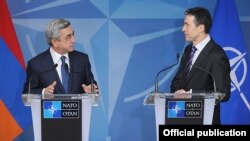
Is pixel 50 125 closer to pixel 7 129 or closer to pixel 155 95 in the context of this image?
pixel 155 95

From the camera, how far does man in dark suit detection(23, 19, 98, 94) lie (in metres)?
4.48

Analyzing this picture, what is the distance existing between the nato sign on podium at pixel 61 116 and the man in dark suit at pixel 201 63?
1041 millimetres

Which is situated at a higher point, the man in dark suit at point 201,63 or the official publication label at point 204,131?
the man in dark suit at point 201,63

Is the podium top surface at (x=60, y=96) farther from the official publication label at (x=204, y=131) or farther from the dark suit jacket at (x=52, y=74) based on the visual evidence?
the official publication label at (x=204, y=131)

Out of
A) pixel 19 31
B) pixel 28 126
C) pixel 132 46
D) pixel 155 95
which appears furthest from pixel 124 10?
pixel 155 95

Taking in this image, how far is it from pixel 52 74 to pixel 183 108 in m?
1.30

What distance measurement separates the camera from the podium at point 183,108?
3.70m

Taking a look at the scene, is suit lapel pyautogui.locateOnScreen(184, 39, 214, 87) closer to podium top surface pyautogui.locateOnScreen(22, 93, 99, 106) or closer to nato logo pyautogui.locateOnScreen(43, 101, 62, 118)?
podium top surface pyautogui.locateOnScreen(22, 93, 99, 106)

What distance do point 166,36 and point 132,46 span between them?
0.38 meters

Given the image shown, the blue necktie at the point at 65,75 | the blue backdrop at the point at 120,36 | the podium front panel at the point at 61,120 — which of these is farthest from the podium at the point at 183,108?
the blue backdrop at the point at 120,36

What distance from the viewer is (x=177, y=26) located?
18.8 ft

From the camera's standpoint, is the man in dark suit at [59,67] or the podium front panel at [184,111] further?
the man in dark suit at [59,67]

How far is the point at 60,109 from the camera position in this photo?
3.63 m

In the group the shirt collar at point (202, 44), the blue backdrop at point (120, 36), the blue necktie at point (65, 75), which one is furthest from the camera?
the blue backdrop at point (120, 36)
